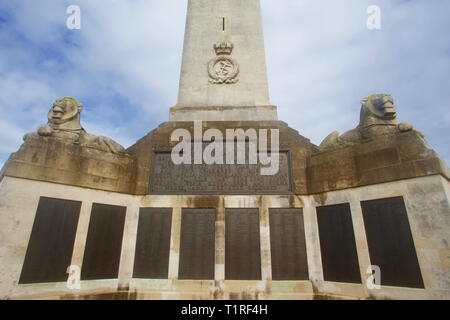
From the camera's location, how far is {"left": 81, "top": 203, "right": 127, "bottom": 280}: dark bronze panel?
767 centimetres

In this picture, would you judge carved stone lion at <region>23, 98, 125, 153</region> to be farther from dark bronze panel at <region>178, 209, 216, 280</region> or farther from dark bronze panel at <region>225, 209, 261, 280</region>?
dark bronze panel at <region>225, 209, 261, 280</region>

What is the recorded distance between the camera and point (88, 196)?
8.12 m

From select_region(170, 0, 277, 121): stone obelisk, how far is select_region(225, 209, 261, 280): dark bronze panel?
4656mm

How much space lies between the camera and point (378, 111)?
8.17m

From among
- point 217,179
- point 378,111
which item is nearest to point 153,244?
point 217,179

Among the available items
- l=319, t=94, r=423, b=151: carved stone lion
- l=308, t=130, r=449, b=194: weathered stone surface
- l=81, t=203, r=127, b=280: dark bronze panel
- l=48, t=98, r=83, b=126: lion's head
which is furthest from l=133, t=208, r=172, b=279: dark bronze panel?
l=319, t=94, r=423, b=151: carved stone lion

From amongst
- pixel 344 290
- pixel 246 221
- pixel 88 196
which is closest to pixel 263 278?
pixel 246 221

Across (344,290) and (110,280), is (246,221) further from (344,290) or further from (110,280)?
(110,280)

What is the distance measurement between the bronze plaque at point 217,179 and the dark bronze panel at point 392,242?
284 centimetres

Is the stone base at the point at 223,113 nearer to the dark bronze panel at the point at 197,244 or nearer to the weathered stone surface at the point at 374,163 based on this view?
the weathered stone surface at the point at 374,163

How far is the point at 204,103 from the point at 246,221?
20.2ft

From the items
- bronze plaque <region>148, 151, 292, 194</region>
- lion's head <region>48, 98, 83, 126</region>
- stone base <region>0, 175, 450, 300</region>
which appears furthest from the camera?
bronze plaque <region>148, 151, 292, 194</region>

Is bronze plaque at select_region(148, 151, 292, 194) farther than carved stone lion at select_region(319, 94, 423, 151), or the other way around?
bronze plaque at select_region(148, 151, 292, 194)

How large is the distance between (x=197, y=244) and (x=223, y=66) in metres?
8.90
